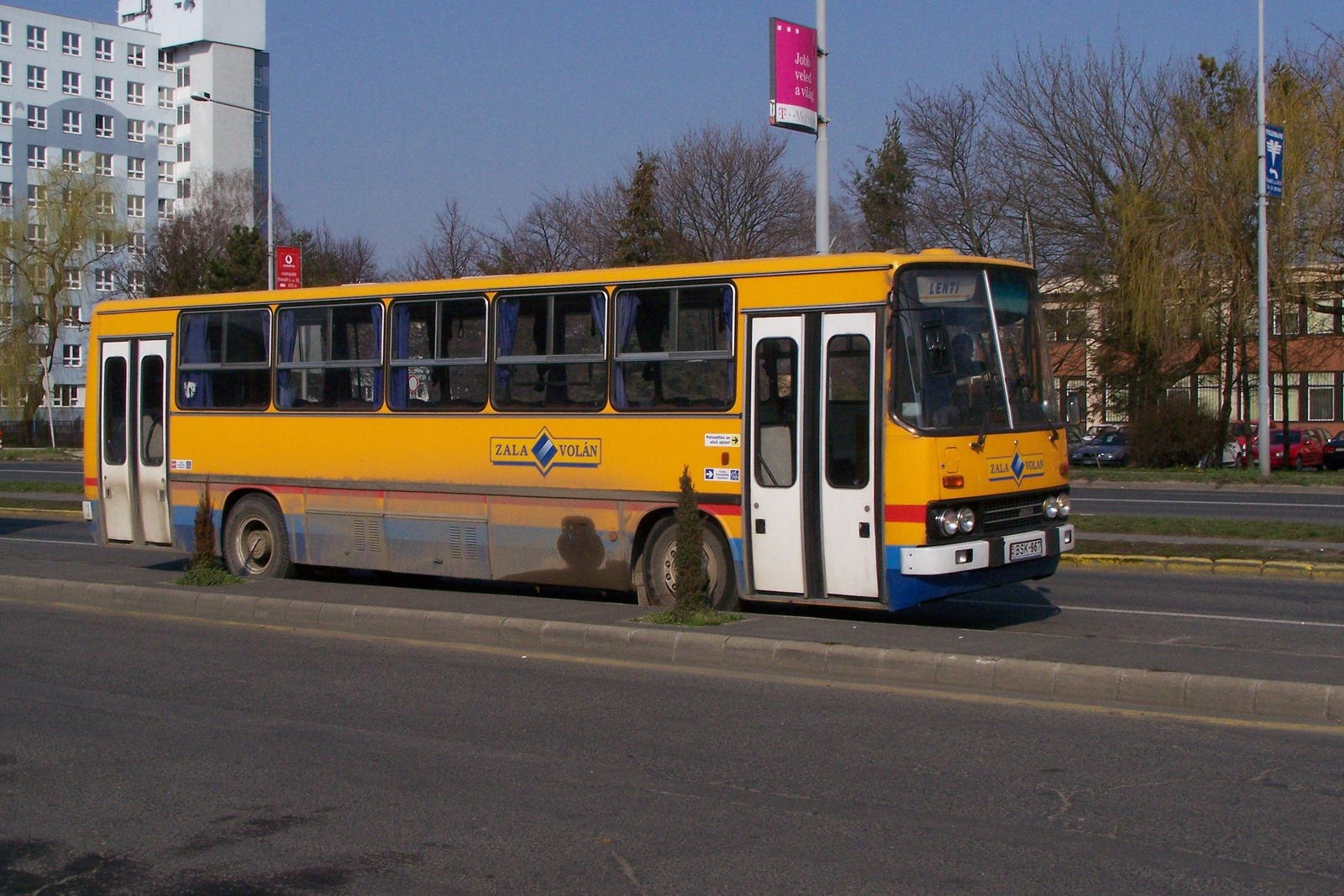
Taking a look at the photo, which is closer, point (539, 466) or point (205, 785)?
point (205, 785)

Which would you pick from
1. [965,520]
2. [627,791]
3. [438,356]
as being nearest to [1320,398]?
[438,356]

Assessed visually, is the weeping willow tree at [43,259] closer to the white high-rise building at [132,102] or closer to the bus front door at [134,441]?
the white high-rise building at [132,102]

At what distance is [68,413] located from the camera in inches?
3388

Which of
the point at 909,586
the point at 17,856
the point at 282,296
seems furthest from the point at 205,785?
the point at 282,296

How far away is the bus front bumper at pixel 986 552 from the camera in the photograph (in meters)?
9.91

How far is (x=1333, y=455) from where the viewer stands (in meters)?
45.4

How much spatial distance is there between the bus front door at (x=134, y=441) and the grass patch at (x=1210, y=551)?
11.1m

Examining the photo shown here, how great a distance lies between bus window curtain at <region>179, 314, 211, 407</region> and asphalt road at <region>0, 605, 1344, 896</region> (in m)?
5.99

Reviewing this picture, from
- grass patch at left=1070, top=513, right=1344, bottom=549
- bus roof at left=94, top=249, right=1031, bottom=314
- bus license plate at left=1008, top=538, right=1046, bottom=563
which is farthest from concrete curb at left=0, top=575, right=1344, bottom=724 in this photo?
grass patch at left=1070, top=513, right=1344, bottom=549

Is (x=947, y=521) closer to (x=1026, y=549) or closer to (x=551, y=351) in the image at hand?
(x=1026, y=549)

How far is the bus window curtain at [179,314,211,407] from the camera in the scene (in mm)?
14672

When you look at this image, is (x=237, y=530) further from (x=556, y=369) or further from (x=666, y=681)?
(x=666, y=681)

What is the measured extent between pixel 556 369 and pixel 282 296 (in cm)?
368

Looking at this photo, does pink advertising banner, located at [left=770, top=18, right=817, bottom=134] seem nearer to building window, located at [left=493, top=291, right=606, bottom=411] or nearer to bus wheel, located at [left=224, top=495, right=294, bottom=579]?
building window, located at [left=493, top=291, right=606, bottom=411]
